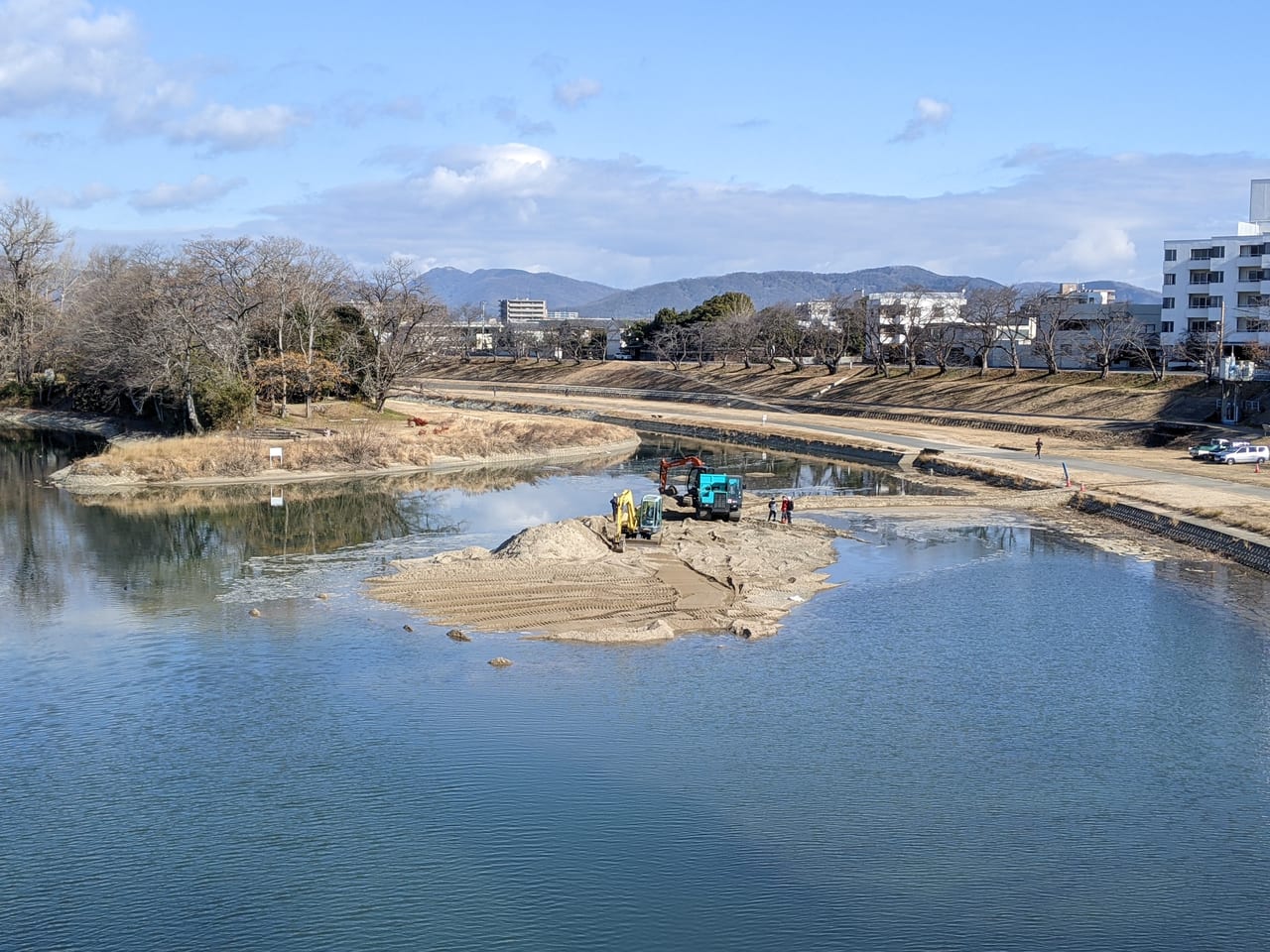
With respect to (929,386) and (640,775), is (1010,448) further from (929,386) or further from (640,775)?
(640,775)

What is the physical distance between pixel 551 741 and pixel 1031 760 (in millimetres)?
7600

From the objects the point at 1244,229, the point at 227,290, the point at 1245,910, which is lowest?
the point at 1245,910

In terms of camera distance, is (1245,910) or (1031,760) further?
(1031,760)

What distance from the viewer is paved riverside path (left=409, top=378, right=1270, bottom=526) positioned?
143 feet

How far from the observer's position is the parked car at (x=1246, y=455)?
50.3 metres

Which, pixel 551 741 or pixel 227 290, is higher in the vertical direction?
pixel 227 290

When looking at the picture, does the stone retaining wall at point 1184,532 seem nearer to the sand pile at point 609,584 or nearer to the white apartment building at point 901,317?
the sand pile at point 609,584

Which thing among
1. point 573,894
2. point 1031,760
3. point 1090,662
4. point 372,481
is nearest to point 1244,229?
point 372,481

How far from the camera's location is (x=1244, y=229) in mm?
79562

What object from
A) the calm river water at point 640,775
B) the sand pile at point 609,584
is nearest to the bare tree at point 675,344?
the sand pile at point 609,584

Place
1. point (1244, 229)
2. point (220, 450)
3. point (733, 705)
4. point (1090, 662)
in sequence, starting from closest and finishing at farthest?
1. point (733, 705)
2. point (1090, 662)
3. point (220, 450)
4. point (1244, 229)

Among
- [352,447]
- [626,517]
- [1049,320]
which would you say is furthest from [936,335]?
[626,517]

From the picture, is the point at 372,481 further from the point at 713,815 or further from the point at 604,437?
the point at 713,815

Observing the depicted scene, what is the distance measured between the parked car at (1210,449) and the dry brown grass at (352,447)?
2938 centimetres
